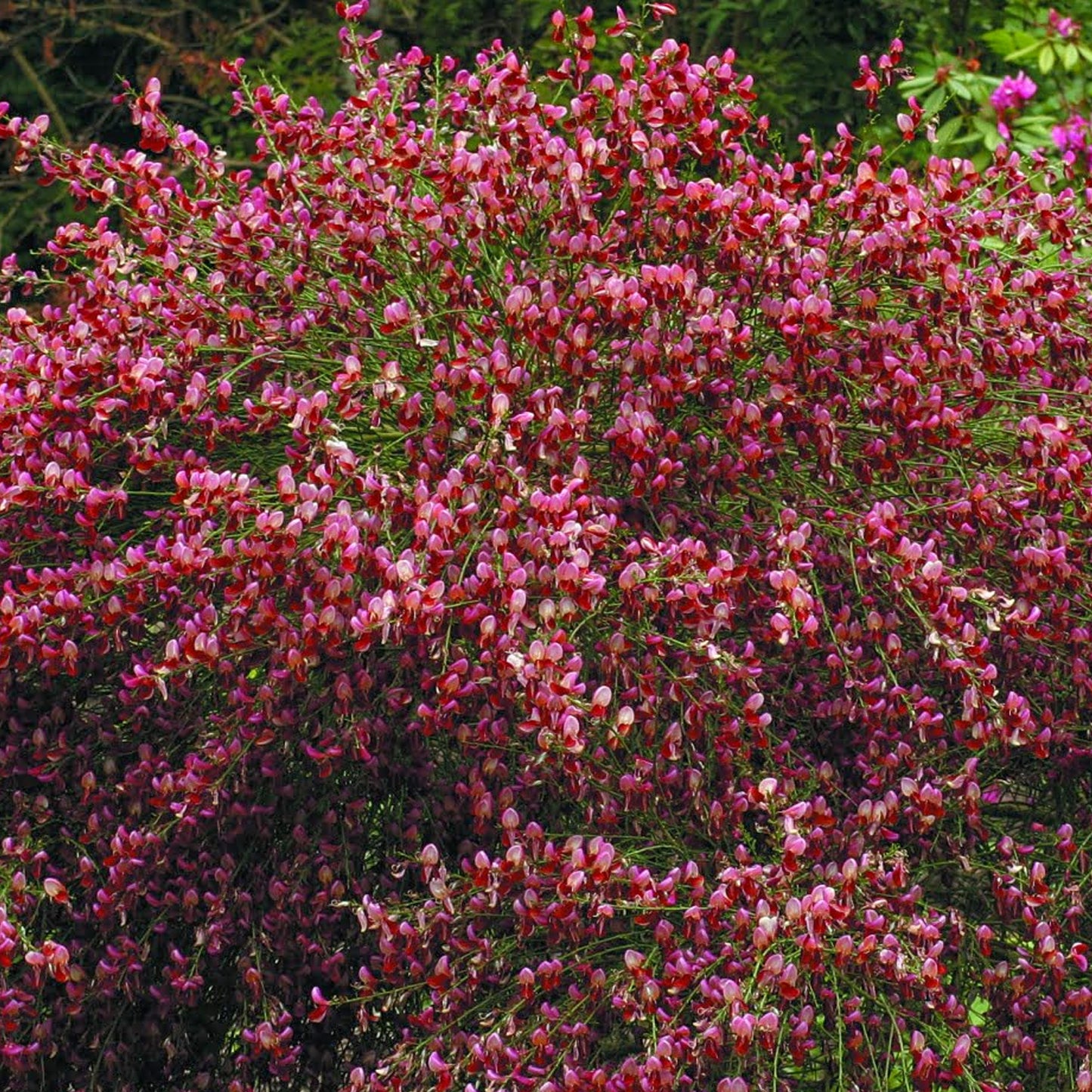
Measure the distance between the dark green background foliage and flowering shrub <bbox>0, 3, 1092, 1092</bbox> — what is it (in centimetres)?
422

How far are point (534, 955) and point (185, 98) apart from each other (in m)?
6.43

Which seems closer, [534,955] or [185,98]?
[534,955]

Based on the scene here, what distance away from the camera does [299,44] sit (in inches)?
320

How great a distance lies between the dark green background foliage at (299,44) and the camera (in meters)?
7.50

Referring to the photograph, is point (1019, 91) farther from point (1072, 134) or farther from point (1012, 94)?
point (1072, 134)

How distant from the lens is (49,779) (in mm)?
2930

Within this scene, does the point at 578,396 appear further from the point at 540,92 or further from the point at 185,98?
the point at 185,98

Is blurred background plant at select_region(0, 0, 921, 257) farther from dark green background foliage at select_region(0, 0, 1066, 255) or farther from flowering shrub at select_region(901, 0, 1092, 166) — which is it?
flowering shrub at select_region(901, 0, 1092, 166)

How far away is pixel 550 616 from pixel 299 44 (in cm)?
613

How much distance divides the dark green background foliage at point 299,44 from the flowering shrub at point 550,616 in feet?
13.9

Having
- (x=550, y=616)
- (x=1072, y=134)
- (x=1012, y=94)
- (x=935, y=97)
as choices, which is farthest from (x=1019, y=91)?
(x=550, y=616)

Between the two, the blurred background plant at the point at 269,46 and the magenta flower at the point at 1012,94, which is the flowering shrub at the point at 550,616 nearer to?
the magenta flower at the point at 1012,94

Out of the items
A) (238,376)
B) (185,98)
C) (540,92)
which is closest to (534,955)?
(238,376)

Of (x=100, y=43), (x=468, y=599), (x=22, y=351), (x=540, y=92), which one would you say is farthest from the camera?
(x=100, y=43)
